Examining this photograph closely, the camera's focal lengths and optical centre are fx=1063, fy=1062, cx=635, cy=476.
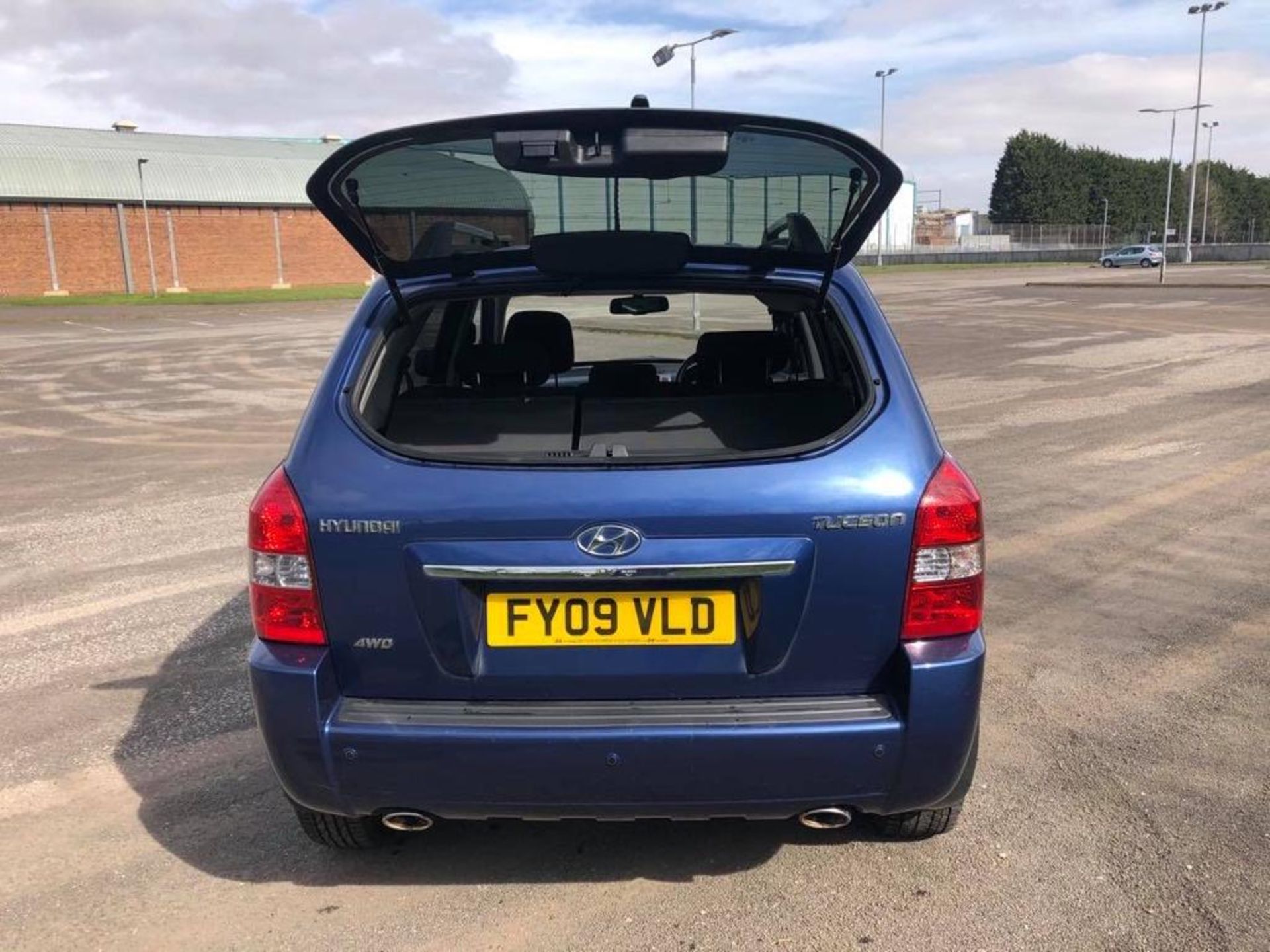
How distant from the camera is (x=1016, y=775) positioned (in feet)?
11.1

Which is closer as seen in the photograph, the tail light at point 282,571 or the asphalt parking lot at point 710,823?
the tail light at point 282,571

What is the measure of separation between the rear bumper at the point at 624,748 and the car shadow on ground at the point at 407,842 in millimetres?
447

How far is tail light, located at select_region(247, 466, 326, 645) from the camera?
250 centimetres

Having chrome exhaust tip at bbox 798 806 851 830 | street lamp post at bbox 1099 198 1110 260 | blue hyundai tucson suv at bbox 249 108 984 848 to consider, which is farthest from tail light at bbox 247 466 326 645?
street lamp post at bbox 1099 198 1110 260

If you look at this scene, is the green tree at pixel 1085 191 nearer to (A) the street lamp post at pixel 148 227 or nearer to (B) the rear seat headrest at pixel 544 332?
(A) the street lamp post at pixel 148 227

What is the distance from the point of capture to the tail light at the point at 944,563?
2.48m

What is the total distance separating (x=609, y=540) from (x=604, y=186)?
3.07ft

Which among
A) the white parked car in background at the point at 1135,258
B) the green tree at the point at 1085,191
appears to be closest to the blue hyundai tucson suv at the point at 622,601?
the white parked car in background at the point at 1135,258

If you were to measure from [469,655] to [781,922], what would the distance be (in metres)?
1.03

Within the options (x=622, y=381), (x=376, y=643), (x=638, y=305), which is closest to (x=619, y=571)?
(x=376, y=643)

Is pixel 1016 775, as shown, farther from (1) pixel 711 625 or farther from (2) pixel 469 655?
(2) pixel 469 655

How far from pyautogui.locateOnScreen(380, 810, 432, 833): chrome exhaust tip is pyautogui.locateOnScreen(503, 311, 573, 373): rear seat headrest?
1556 millimetres

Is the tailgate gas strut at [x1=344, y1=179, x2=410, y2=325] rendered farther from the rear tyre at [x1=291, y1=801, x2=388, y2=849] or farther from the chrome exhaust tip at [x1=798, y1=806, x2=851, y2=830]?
the chrome exhaust tip at [x1=798, y1=806, x2=851, y2=830]

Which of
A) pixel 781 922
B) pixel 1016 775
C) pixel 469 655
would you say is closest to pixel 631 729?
pixel 469 655
